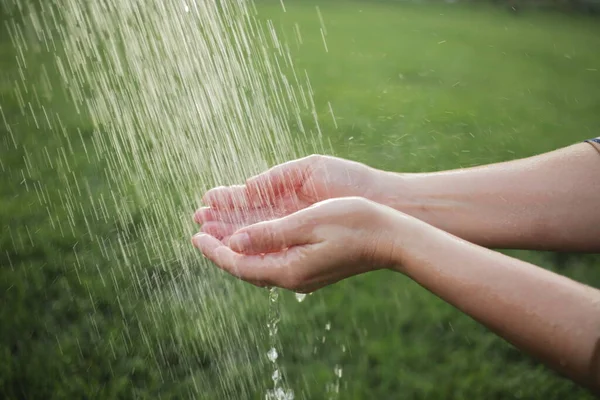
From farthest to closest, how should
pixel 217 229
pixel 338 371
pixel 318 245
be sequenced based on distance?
pixel 338 371 → pixel 217 229 → pixel 318 245

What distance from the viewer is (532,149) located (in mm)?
5844

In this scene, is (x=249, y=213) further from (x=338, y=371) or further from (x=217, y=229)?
(x=338, y=371)

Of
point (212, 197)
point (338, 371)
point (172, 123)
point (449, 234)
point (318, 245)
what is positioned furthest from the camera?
point (172, 123)

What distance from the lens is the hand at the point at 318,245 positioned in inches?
65.5

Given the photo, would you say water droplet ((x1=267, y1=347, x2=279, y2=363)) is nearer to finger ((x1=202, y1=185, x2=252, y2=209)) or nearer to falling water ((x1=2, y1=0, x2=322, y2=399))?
falling water ((x1=2, y1=0, x2=322, y2=399))

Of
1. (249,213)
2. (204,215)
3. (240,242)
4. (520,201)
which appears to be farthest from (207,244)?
(520,201)

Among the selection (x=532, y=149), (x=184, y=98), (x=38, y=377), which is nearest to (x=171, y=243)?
(x=38, y=377)

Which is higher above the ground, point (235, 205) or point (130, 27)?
point (130, 27)

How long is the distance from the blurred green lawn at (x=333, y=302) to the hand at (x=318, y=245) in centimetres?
87

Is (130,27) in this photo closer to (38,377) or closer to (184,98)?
(184,98)

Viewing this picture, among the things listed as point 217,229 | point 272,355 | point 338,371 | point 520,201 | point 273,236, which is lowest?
point 338,371

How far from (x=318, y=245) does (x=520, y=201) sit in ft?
2.74

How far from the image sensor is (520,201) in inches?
78.3

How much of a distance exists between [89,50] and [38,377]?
696cm
